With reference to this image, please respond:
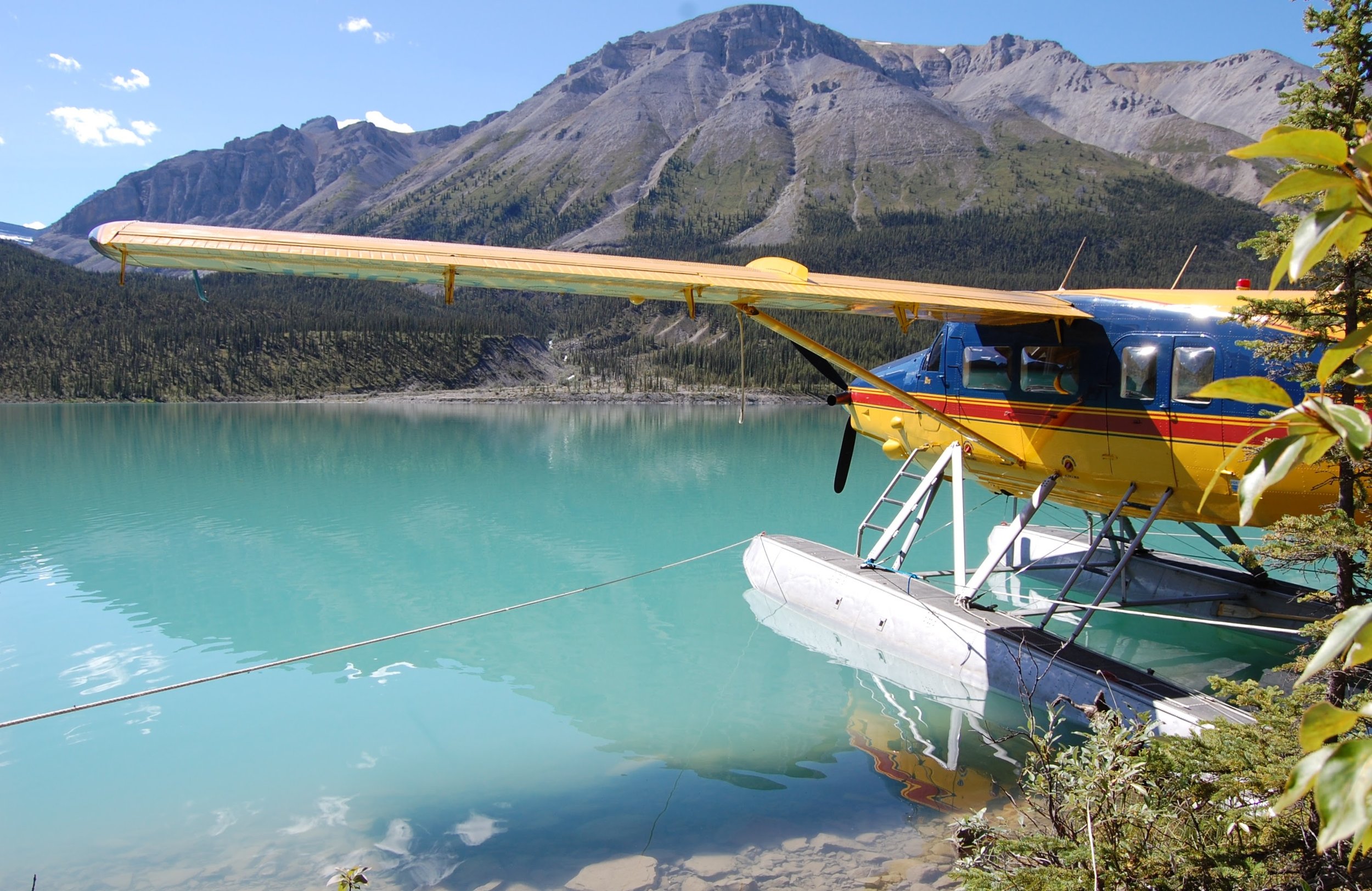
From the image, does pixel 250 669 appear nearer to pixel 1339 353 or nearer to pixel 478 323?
pixel 1339 353

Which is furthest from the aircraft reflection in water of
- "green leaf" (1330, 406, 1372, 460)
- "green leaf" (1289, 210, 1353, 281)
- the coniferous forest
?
the coniferous forest

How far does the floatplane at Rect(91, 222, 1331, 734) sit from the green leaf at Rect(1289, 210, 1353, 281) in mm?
4320

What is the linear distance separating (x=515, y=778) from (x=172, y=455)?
32.2m

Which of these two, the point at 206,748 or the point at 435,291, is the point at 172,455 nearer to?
the point at 206,748

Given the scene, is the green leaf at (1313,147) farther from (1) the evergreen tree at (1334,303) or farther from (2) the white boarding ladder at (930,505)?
(2) the white boarding ladder at (930,505)

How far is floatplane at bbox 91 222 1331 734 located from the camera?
5824mm

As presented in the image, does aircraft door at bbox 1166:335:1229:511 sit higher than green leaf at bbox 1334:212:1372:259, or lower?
lower

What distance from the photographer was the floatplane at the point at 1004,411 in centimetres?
582

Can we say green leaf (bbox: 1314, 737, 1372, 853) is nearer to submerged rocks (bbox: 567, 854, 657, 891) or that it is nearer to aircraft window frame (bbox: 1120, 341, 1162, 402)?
submerged rocks (bbox: 567, 854, 657, 891)

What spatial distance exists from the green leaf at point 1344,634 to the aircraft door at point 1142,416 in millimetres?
6657

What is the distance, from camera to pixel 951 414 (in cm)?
838

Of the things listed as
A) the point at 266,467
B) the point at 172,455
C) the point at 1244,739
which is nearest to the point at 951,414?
the point at 1244,739

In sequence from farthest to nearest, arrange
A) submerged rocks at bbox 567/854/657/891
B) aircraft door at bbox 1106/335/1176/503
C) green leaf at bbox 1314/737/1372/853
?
aircraft door at bbox 1106/335/1176/503 → submerged rocks at bbox 567/854/657/891 → green leaf at bbox 1314/737/1372/853

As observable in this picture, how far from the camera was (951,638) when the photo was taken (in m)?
8.05
